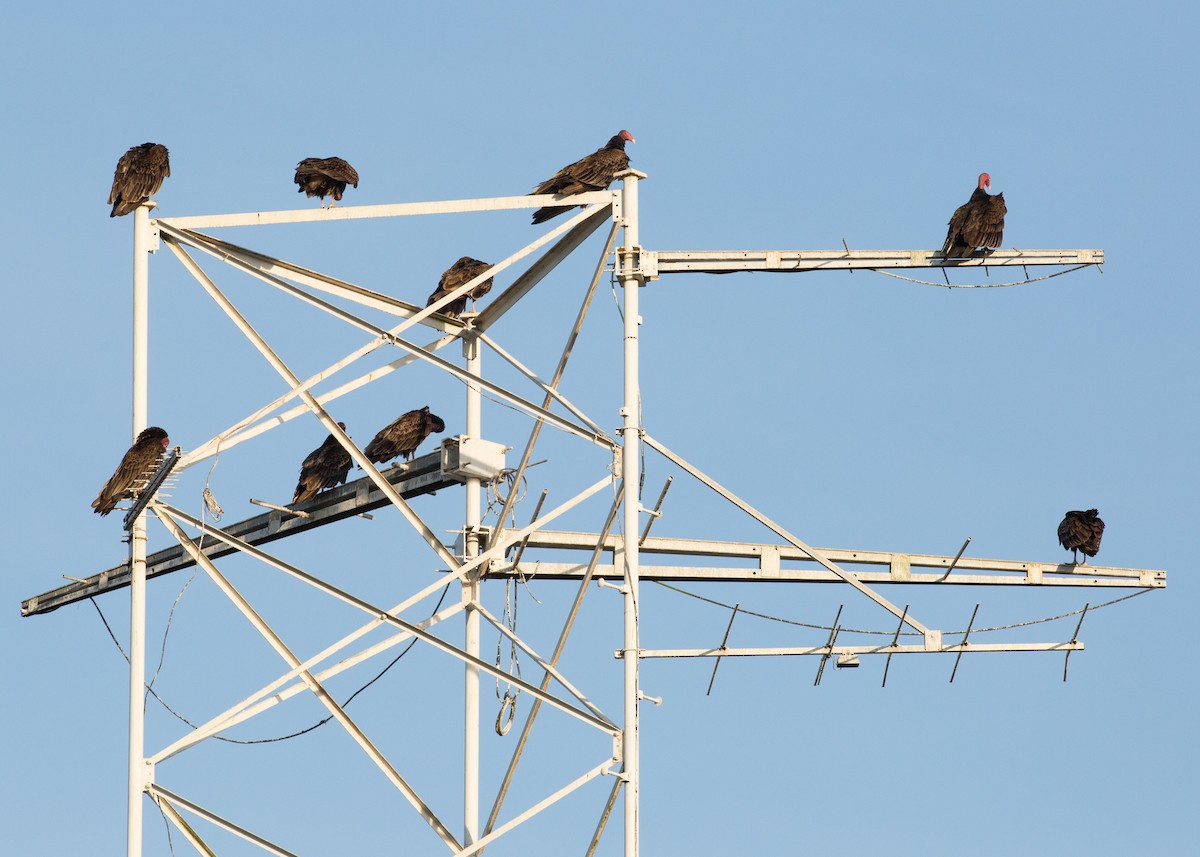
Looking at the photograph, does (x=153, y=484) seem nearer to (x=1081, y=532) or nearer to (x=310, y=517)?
(x=310, y=517)

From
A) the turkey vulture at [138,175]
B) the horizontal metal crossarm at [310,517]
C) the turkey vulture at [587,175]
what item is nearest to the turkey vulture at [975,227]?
the turkey vulture at [587,175]

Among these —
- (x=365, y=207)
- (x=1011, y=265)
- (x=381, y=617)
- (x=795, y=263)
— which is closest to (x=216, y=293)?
(x=365, y=207)

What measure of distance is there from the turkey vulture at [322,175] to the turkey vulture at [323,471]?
10.9 feet

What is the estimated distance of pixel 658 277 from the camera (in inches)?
1188

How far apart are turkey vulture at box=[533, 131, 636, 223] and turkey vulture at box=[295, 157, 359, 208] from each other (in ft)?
11.2

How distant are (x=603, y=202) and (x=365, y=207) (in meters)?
2.59

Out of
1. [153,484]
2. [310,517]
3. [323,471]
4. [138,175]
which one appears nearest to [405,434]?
[323,471]

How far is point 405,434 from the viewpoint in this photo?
3659 cm

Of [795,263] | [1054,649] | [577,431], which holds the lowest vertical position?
[1054,649]

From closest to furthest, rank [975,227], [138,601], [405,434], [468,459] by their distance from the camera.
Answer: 1. [138,601]
2. [468,459]
3. [975,227]
4. [405,434]

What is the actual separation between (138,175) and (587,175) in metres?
5.04

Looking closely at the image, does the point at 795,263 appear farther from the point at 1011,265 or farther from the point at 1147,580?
the point at 1147,580

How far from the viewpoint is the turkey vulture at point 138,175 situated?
103ft

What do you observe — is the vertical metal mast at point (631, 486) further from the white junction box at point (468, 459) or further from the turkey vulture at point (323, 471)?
the turkey vulture at point (323, 471)
